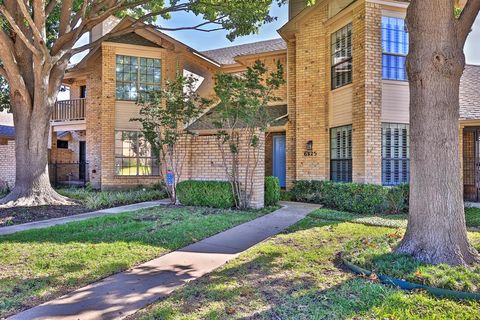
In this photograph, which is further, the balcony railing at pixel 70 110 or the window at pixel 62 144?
the window at pixel 62 144

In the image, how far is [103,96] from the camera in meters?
15.3

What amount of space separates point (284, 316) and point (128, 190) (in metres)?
13.2

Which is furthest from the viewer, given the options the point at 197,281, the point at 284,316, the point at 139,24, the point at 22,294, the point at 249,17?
the point at 139,24

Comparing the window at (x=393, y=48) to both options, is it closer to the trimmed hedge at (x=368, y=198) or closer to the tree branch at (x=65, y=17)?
the trimmed hedge at (x=368, y=198)

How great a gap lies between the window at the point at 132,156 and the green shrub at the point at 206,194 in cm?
511

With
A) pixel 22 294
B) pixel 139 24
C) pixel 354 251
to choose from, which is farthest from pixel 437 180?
pixel 139 24

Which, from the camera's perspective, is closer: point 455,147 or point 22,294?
point 22,294

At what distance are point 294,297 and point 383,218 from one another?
19.5 feet

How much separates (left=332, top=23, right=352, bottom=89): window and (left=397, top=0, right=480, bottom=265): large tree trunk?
6904 mm

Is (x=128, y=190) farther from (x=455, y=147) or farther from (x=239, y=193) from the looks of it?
(x=455, y=147)

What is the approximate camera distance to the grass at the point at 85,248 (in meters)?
4.01

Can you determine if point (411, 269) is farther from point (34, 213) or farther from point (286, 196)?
point (34, 213)

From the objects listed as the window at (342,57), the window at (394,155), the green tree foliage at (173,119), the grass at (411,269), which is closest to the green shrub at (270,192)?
the green tree foliage at (173,119)

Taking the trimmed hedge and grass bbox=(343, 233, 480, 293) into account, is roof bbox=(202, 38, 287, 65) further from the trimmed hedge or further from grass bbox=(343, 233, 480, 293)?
grass bbox=(343, 233, 480, 293)
